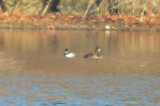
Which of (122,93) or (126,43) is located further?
(126,43)

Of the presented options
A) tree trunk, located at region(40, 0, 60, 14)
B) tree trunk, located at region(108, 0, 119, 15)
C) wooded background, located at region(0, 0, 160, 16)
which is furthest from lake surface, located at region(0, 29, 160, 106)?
tree trunk, located at region(40, 0, 60, 14)

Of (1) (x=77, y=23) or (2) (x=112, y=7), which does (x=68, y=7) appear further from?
(2) (x=112, y=7)

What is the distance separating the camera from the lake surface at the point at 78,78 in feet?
33.5

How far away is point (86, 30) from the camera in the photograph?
39125 millimetres

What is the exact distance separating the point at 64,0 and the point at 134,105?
35.0 m

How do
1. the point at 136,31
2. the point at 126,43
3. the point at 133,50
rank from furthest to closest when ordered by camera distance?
the point at 136,31, the point at 126,43, the point at 133,50

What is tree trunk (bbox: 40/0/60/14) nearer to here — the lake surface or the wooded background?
the wooded background

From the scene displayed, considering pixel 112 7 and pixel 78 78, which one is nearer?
pixel 78 78

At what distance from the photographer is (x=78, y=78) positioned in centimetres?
1323

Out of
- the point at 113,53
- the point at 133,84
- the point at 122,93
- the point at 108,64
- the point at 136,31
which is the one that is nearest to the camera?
the point at 122,93

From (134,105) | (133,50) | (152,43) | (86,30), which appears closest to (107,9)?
(86,30)

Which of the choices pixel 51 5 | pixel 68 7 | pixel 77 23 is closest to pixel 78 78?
pixel 77 23

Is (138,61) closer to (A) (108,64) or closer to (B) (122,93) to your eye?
(A) (108,64)

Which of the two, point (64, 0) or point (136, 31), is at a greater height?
point (64, 0)
